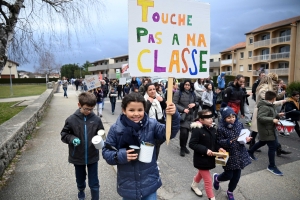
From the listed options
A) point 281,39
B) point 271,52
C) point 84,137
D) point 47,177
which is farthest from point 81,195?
point 271,52

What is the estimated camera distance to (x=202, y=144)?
10.1ft

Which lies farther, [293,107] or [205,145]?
[293,107]

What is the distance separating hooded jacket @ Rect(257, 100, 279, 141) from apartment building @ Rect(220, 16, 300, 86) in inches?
1266

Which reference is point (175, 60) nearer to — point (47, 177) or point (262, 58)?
point (47, 177)

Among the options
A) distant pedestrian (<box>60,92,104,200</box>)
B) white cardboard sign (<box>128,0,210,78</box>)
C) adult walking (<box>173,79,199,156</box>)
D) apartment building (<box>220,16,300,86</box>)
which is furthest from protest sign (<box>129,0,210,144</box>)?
apartment building (<box>220,16,300,86</box>)

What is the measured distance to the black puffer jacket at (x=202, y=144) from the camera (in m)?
2.99

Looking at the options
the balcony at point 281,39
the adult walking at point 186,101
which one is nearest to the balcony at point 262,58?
the balcony at point 281,39

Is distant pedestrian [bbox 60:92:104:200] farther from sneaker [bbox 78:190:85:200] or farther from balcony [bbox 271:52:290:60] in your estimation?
balcony [bbox 271:52:290:60]

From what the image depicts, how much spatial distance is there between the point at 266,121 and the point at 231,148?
129 centimetres

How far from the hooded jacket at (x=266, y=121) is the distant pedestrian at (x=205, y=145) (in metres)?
1.37

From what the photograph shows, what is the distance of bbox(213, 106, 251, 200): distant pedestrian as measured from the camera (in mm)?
3029

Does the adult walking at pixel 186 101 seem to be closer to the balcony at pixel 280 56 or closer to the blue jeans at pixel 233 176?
the blue jeans at pixel 233 176

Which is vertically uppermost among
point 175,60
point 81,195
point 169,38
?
point 169,38

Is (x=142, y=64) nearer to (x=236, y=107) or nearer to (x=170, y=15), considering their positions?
(x=170, y=15)
